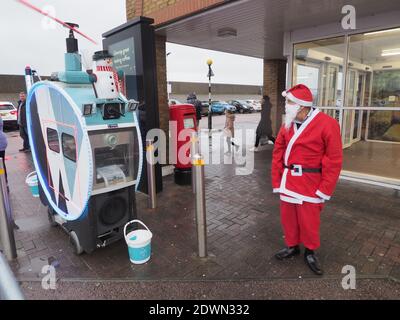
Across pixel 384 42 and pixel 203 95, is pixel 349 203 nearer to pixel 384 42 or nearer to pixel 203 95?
pixel 384 42

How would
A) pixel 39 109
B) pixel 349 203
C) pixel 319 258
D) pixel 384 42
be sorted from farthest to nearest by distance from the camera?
pixel 384 42, pixel 349 203, pixel 39 109, pixel 319 258

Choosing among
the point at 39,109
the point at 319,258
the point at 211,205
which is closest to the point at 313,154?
the point at 319,258

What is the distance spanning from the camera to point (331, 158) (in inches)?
105

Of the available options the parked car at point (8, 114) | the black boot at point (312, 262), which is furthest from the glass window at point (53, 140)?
the parked car at point (8, 114)

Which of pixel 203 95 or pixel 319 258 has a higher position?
pixel 203 95

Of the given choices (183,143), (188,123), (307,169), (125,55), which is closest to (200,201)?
(307,169)

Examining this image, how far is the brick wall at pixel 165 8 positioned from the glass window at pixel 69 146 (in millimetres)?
3216

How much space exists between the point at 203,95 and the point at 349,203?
34.7 metres

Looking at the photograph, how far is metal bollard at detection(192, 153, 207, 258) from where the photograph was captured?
3.03 m

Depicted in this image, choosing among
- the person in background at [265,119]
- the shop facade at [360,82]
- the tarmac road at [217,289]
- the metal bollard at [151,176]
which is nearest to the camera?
the tarmac road at [217,289]

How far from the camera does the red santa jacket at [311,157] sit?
8.77 ft

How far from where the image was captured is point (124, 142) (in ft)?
10.7

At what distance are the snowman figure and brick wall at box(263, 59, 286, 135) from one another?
8548 mm

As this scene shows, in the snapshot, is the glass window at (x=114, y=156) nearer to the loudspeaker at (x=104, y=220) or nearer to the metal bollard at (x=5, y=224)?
the loudspeaker at (x=104, y=220)
